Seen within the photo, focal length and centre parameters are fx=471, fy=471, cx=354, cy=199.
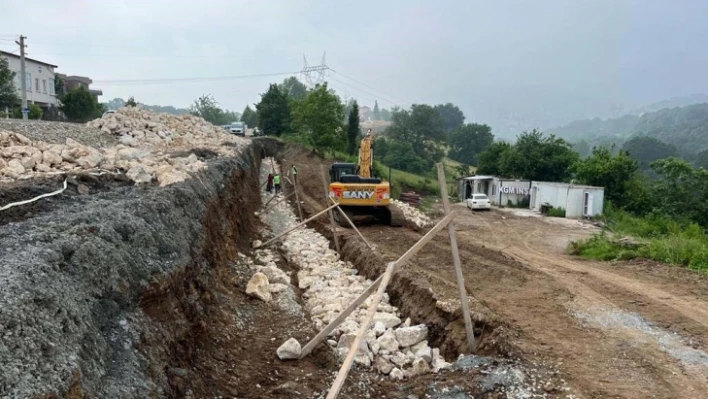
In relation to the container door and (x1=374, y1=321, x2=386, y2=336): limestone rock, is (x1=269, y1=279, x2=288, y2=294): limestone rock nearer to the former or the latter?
(x1=374, y1=321, x2=386, y2=336): limestone rock

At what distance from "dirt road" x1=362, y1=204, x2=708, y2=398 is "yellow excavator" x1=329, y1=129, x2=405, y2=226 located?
69.8 inches

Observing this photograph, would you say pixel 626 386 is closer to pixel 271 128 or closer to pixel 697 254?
pixel 697 254

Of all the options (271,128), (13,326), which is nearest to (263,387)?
(13,326)

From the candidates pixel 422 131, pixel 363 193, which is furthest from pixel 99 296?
pixel 422 131

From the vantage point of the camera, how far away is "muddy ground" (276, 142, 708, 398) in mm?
6180

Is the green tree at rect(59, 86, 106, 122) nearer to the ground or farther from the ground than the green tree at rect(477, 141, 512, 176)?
farther from the ground

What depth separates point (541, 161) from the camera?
41656 millimetres

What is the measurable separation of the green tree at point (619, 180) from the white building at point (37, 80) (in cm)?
4689

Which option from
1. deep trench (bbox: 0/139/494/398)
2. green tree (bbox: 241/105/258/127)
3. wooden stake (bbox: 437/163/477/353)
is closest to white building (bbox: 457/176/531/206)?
deep trench (bbox: 0/139/494/398)

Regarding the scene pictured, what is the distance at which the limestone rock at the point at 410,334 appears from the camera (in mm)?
7687

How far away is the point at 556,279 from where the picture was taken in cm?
1119

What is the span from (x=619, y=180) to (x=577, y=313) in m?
31.6

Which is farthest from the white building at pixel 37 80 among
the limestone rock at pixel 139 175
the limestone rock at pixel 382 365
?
the limestone rock at pixel 382 365

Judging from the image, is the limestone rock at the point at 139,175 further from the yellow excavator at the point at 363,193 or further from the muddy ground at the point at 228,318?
the yellow excavator at the point at 363,193
